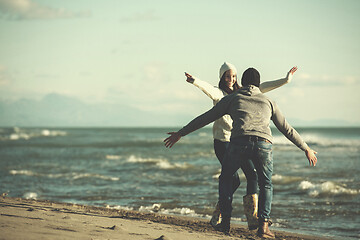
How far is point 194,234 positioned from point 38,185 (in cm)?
866

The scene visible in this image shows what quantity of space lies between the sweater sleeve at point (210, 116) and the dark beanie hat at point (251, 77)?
336mm

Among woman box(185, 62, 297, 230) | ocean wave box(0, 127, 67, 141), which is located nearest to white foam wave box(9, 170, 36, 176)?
woman box(185, 62, 297, 230)

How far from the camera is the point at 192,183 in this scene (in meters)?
13.0

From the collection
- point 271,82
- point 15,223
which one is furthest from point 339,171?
point 15,223

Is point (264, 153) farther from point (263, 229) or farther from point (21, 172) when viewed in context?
point (21, 172)

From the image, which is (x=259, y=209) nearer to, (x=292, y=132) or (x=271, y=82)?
(x=292, y=132)

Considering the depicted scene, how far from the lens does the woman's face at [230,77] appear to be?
5473 millimetres

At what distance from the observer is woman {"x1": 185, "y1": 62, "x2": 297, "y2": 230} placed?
515 centimetres

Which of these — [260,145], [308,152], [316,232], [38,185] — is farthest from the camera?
[38,185]

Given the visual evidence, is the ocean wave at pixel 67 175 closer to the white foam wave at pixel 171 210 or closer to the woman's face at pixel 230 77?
the white foam wave at pixel 171 210

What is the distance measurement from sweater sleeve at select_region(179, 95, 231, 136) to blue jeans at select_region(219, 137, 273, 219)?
1.14 feet

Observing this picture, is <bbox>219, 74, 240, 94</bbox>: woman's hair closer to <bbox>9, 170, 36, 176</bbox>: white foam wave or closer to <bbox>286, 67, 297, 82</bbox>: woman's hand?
<bbox>286, 67, 297, 82</bbox>: woman's hand

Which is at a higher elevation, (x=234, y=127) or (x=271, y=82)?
(x=271, y=82)

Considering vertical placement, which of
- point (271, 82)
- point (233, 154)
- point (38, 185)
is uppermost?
point (271, 82)
